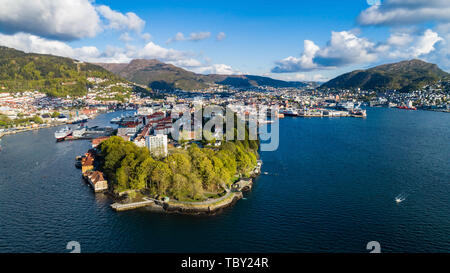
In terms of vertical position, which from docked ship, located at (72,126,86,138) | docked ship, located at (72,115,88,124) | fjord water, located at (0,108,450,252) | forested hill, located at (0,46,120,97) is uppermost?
forested hill, located at (0,46,120,97)

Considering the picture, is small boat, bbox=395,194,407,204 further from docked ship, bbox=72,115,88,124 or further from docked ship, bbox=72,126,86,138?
docked ship, bbox=72,115,88,124

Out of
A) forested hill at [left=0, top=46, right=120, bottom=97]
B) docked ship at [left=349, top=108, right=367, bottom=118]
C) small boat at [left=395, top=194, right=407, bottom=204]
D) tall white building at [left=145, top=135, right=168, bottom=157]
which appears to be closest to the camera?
small boat at [left=395, top=194, right=407, bottom=204]

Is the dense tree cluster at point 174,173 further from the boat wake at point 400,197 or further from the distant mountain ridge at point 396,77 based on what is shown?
the distant mountain ridge at point 396,77

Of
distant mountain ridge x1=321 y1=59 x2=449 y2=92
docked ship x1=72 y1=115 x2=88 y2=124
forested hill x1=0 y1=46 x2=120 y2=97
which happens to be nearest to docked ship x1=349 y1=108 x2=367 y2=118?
distant mountain ridge x1=321 y1=59 x2=449 y2=92

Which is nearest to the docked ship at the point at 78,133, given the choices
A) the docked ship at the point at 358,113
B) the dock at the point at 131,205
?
the dock at the point at 131,205

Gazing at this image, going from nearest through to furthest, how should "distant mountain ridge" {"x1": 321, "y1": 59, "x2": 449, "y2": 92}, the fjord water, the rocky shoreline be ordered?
the fjord water, the rocky shoreline, "distant mountain ridge" {"x1": 321, "y1": 59, "x2": 449, "y2": 92}

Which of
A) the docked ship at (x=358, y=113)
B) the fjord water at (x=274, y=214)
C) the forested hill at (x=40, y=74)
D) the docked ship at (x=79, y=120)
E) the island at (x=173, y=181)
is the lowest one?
the fjord water at (x=274, y=214)

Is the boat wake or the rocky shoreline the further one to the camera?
the boat wake
